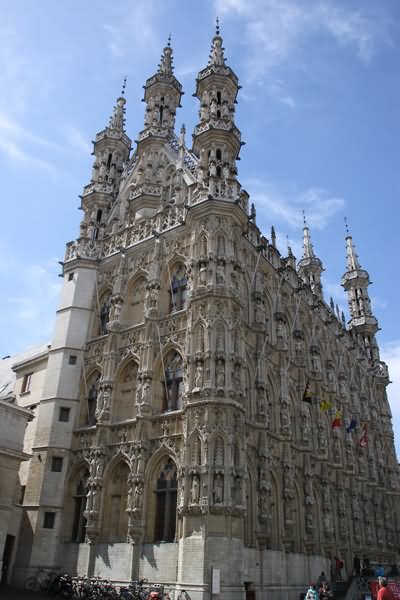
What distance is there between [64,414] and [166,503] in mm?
8348

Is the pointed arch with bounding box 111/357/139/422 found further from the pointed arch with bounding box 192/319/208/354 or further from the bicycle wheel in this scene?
the bicycle wheel

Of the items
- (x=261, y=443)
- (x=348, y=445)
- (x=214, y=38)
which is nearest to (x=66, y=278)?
(x=261, y=443)

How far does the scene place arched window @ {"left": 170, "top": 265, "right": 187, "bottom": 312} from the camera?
2672 cm

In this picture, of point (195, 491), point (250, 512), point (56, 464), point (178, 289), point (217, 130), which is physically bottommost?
point (250, 512)

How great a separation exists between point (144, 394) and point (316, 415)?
1295 cm

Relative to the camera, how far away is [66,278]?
32312 mm

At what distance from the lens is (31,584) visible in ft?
76.0

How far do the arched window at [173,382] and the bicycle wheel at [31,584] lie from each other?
940cm

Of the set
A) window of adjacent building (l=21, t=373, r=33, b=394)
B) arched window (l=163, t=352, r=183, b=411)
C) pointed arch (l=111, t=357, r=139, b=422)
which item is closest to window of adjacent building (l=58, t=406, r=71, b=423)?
pointed arch (l=111, t=357, r=139, b=422)

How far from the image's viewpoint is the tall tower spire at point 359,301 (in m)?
52.2

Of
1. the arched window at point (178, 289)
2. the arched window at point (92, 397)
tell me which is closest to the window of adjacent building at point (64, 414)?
the arched window at point (92, 397)

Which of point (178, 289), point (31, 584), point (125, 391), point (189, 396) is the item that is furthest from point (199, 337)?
point (31, 584)

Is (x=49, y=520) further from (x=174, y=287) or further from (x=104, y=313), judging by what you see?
(x=174, y=287)

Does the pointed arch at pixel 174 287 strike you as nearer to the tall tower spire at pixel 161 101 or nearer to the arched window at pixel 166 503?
the arched window at pixel 166 503
